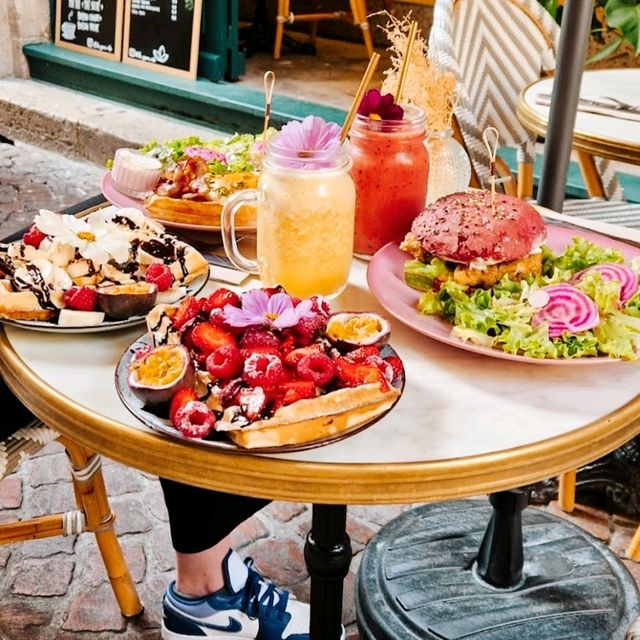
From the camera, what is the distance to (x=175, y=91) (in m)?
5.42

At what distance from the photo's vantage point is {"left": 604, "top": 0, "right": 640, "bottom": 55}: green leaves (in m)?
3.99

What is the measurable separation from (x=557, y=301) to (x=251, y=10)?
7307mm

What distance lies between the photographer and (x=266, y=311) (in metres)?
1.11

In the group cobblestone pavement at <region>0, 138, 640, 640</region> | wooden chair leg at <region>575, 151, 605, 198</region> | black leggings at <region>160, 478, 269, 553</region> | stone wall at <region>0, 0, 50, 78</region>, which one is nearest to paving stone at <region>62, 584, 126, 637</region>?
cobblestone pavement at <region>0, 138, 640, 640</region>

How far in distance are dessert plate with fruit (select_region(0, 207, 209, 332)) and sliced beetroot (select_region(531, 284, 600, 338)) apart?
53 cm

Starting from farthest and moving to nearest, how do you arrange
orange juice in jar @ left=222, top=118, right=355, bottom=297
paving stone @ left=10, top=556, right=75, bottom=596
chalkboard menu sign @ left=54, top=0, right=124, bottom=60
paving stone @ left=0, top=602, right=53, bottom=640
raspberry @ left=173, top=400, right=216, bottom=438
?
chalkboard menu sign @ left=54, top=0, right=124, bottom=60, paving stone @ left=10, top=556, right=75, bottom=596, paving stone @ left=0, top=602, right=53, bottom=640, orange juice in jar @ left=222, top=118, right=355, bottom=297, raspberry @ left=173, top=400, right=216, bottom=438

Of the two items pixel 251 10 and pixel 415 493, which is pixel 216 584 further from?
pixel 251 10

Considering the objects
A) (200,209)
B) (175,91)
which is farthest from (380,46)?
(200,209)

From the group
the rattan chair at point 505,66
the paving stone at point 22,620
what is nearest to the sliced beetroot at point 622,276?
the paving stone at point 22,620

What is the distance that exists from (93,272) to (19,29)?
18.4ft

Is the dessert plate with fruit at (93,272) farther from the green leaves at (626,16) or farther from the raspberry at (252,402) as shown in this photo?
the green leaves at (626,16)

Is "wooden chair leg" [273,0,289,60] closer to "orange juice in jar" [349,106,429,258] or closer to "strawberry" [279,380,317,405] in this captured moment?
"orange juice in jar" [349,106,429,258]

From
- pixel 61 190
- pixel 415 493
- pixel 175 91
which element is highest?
pixel 415 493

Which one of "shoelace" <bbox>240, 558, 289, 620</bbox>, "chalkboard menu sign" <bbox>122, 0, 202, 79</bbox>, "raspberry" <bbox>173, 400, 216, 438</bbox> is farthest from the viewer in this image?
"chalkboard menu sign" <bbox>122, 0, 202, 79</bbox>
